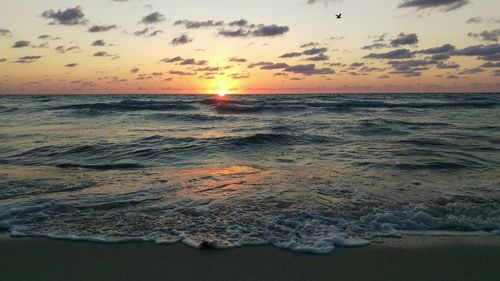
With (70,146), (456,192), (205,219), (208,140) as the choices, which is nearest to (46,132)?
(70,146)

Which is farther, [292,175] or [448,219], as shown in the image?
[292,175]

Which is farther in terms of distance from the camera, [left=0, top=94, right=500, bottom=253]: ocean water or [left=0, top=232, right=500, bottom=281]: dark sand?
[left=0, top=94, right=500, bottom=253]: ocean water

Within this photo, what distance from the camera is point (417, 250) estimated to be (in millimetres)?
4359

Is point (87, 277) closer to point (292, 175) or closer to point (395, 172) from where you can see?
point (292, 175)

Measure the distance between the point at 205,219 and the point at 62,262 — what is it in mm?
1858

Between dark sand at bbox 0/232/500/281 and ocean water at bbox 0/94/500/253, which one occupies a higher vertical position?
ocean water at bbox 0/94/500/253

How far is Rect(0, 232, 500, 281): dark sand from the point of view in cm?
377

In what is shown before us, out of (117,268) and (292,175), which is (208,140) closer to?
(292,175)

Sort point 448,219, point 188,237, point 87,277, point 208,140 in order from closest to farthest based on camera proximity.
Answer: point 87,277 < point 188,237 < point 448,219 < point 208,140

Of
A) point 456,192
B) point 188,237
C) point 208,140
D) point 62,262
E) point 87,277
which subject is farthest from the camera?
point 208,140

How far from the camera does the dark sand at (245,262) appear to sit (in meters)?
3.77

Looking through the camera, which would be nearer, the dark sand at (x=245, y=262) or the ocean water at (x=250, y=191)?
the dark sand at (x=245, y=262)

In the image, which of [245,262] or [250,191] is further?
[250,191]

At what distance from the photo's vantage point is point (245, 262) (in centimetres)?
407
